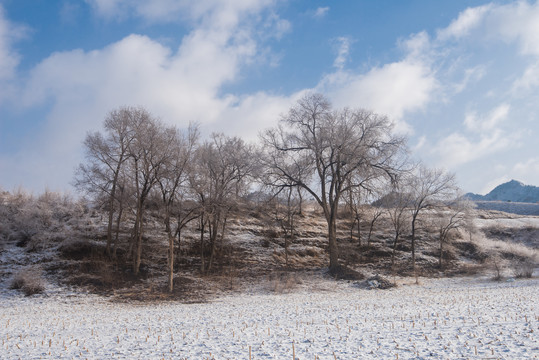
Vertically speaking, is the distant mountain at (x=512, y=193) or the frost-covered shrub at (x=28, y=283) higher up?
the distant mountain at (x=512, y=193)

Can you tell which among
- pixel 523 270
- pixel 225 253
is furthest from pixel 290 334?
pixel 523 270

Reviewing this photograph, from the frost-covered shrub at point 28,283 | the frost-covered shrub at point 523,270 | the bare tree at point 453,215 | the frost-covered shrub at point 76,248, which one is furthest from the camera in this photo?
the bare tree at point 453,215

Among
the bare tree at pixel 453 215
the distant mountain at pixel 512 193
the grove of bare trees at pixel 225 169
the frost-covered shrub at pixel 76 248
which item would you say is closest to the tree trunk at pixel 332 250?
the grove of bare trees at pixel 225 169

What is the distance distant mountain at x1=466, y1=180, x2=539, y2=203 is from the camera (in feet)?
434

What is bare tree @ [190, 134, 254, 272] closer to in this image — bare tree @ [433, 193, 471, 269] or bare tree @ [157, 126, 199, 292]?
bare tree @ [157, 126, 199, 292]

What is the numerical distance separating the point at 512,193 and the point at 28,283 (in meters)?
166

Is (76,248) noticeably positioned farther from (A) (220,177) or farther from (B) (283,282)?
(B) (283,282)

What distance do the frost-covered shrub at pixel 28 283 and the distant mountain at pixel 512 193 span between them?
138571 millimetres

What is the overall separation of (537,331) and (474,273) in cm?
2615

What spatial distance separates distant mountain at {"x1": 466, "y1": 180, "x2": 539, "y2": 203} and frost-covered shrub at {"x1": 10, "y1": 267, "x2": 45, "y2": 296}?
138571mm

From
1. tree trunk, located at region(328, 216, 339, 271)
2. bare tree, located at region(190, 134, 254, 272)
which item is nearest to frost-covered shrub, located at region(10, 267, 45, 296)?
bare tree, located at region(190, 134, 254, 272)

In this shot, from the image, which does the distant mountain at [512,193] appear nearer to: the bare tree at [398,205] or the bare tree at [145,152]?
the bare tree at [398,205]

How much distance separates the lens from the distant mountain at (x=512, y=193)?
132250 millimetres

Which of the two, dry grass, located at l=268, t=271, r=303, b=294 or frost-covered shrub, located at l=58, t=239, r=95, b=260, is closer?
dry grass, located at l=268, t=271, r=303, b=294
